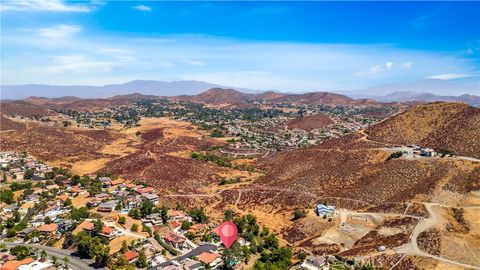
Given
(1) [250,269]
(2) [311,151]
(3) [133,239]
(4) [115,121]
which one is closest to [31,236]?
(3) [133,239]

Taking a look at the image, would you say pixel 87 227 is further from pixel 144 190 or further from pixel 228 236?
pixel 228 236

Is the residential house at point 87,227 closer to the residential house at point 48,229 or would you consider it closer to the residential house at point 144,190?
the residential house at point 48,229

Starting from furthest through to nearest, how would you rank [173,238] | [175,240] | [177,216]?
[177,216], [173,238], [175,240]

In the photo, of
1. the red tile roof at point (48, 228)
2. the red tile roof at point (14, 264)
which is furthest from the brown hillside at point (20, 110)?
the red tile roof at point (14, 264)

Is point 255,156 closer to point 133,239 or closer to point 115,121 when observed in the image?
point 133,239

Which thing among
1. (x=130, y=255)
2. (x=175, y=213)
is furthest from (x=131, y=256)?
(x=175, y=213)

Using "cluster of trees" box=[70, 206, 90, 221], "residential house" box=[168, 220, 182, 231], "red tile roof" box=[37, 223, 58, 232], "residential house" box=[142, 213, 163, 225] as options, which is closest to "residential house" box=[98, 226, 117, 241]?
"residential house" box=[142, 213, 163, 225]

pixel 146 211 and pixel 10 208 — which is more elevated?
pixel 146 211

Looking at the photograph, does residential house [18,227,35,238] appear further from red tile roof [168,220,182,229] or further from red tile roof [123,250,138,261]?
red tile roof [168,220,182,229]
